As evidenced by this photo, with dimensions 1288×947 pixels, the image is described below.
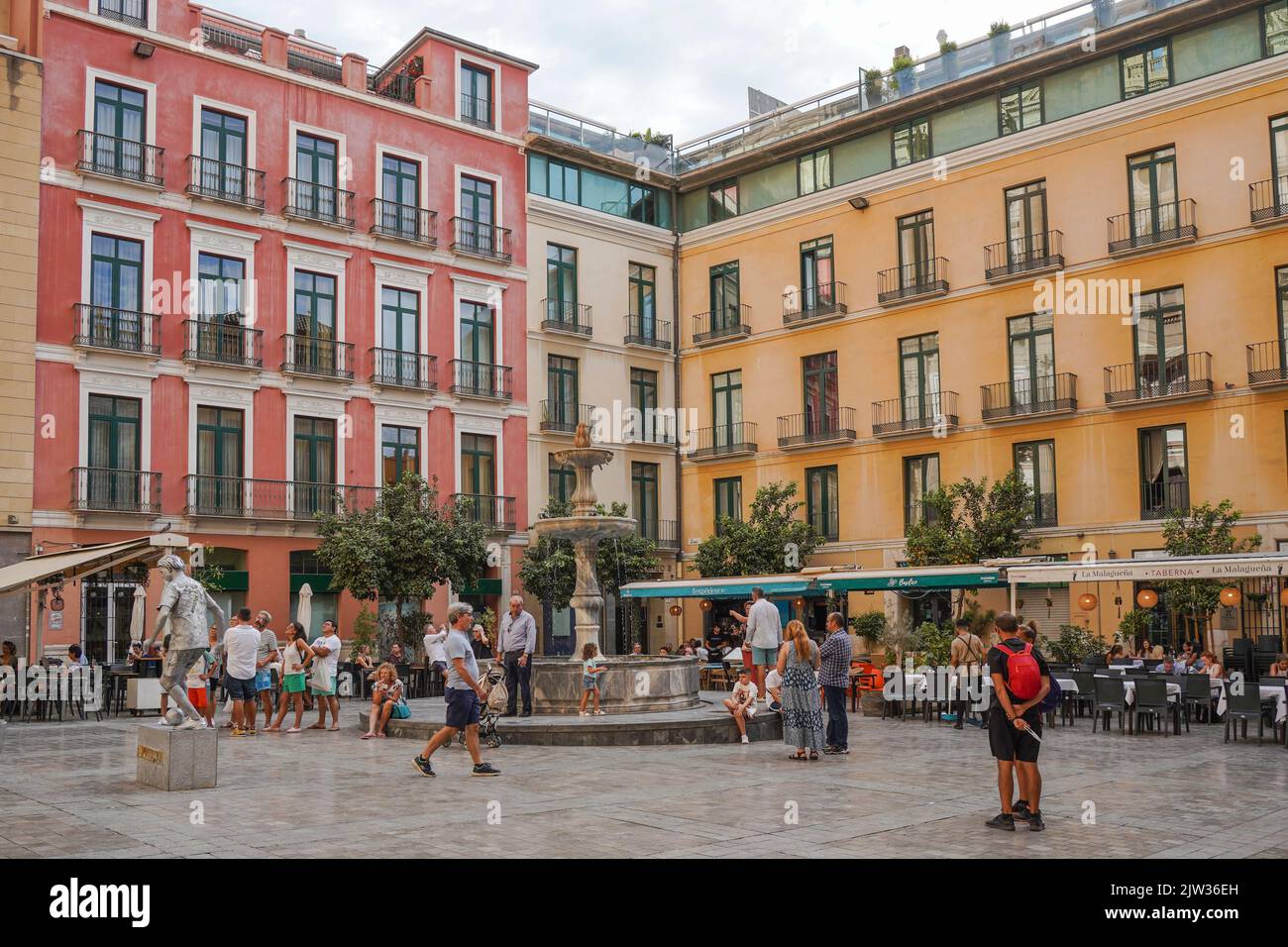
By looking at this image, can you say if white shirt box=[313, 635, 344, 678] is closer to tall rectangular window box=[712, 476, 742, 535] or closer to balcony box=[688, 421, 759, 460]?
tall rectangular window box=[712, 476, 742, 535]

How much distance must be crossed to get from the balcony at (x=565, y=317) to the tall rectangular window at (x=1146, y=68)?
54.4 feet

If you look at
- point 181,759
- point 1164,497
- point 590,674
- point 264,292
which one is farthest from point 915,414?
point 181,759

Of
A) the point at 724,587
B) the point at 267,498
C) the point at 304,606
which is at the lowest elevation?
the point at 304,606

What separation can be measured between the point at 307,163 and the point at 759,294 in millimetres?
14421

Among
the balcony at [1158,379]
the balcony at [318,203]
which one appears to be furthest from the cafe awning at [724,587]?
the balcony at [318,203]

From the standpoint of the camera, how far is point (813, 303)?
36.9 meters

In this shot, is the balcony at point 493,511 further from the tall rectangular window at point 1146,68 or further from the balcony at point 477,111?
the tall rectangular window at point 1146,68

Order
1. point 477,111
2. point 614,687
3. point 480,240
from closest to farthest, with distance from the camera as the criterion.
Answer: point 614,687
point 480,240
point 477,111

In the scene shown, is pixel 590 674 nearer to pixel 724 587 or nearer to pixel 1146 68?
pixel 724 587

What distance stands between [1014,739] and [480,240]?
28668 millimetres

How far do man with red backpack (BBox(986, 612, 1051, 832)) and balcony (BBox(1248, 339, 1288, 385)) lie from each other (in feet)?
69.6

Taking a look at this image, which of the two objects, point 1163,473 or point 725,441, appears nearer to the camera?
point 1163,473

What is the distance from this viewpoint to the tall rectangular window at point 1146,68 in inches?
1176
